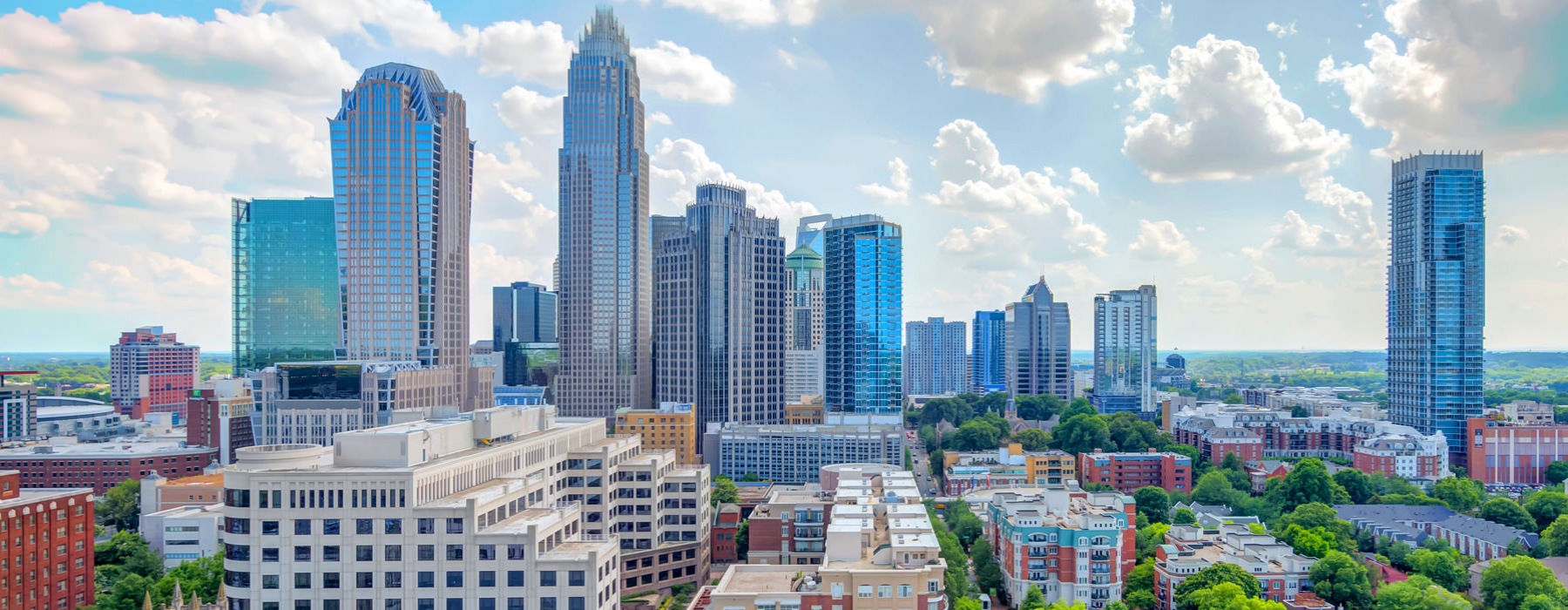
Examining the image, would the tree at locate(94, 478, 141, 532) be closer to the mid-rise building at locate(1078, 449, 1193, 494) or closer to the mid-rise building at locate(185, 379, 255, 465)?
the mid-rise building at locate(185, 379, 255, 465)

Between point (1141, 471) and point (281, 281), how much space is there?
129 m

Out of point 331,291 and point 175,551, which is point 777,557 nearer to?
point 175,551

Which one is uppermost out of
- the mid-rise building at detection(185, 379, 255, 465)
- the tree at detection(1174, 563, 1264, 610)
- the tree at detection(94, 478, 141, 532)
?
Result: the mid-rise building at detection(185, 379, 255, 465)

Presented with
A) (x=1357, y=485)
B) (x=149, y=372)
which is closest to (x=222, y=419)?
(x=149, y=372)

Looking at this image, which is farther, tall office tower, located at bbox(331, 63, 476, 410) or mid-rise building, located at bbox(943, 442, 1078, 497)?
tall office tower, located at bbox(331, 63, 476, 410)

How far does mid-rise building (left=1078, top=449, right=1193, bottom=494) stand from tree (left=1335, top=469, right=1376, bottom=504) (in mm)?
16410

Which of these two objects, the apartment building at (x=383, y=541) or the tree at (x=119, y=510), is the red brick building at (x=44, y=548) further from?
the tree at (x=119, y=510)

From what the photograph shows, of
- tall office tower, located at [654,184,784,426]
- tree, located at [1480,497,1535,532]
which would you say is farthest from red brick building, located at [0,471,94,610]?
tree, located at [1480,497,1535,532]

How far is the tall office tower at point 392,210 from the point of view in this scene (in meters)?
123

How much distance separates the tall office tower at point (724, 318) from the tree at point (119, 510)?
69.0 m

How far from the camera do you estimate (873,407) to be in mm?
172625

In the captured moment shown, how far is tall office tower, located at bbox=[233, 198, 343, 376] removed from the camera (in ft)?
500

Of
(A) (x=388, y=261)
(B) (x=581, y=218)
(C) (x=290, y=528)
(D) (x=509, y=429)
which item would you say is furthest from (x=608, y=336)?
(C) (x=290, y=528)

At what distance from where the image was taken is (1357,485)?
109 metres
